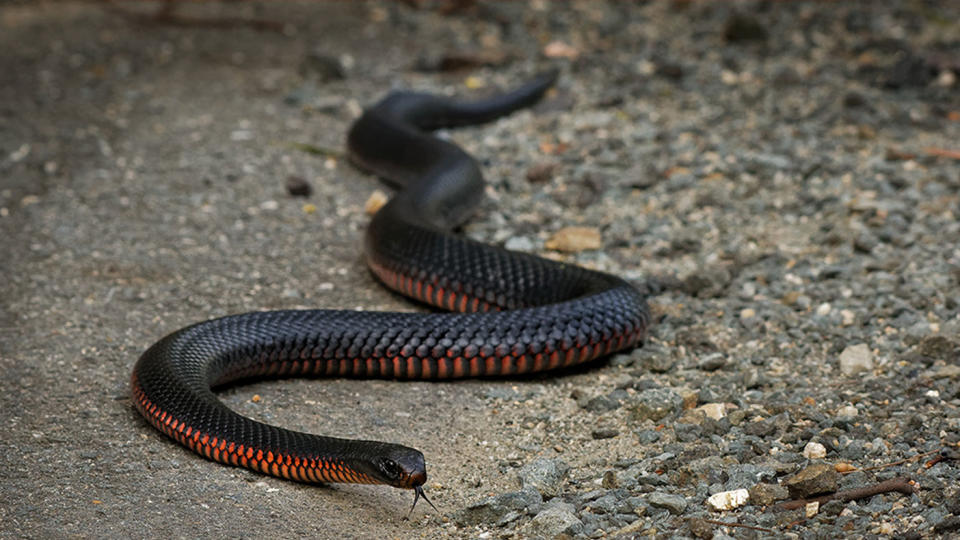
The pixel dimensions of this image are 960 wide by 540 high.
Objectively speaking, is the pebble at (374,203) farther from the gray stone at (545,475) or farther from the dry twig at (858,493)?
the dry twig at (858,493)

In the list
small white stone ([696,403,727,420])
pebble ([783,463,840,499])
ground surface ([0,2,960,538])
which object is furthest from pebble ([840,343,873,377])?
pebble ([783,463,840,499])

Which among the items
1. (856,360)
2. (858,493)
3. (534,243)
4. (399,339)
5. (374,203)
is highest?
(858,493)

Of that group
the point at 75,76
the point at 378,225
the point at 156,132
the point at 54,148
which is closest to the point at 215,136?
the point at 156,132

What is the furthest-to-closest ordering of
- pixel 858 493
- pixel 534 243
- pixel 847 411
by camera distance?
pixel 534 243, pixel 847 411, pixel 858 493

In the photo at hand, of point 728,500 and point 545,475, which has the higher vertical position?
point 728,500

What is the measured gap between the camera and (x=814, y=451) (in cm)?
518

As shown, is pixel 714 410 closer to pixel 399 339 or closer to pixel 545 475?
pixel 545 475

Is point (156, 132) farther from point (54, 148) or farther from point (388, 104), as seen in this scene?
point (388, 104)

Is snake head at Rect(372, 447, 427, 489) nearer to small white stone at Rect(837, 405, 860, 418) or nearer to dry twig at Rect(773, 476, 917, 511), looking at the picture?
dry twig at Rect(773, 476, 917, 511)

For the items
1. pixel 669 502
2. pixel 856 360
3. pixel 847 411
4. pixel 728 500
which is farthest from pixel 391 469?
pixel 856 360

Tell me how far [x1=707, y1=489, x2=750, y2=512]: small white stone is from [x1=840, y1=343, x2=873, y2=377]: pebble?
1608 millimetres

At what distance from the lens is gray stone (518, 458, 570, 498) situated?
16.6ft

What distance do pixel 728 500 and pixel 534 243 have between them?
3.62 meters

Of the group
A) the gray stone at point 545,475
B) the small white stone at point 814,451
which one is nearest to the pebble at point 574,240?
the gray stone at point 545,475
